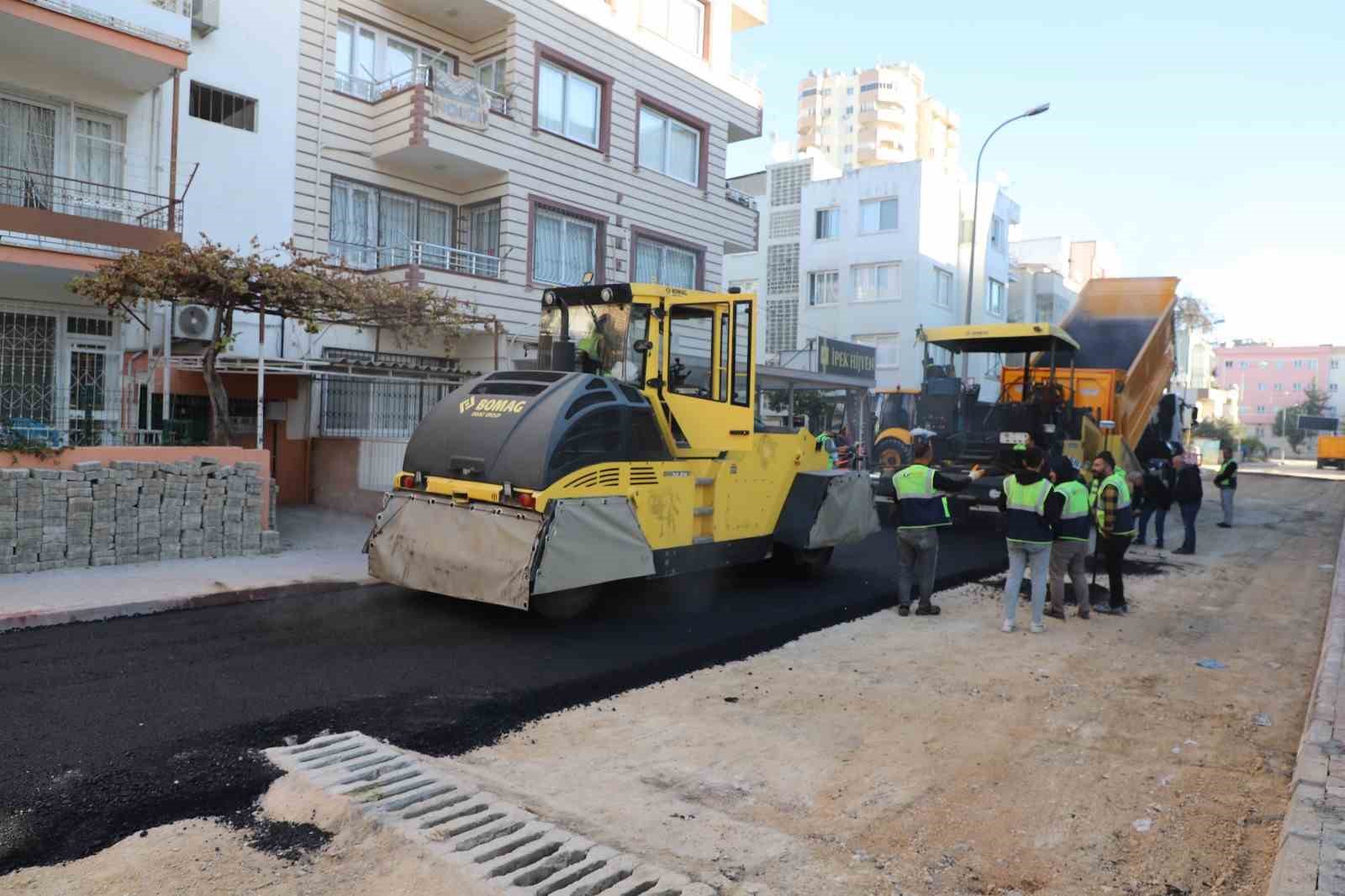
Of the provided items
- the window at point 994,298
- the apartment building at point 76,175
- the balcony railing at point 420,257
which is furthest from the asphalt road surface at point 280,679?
the window at point 994,298

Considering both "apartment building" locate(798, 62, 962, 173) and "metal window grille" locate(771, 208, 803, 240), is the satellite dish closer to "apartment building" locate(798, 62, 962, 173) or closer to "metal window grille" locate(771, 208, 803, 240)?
"metal window grille" locate(771, 208, 803, 240)

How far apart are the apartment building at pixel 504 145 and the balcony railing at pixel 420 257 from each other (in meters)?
0.04

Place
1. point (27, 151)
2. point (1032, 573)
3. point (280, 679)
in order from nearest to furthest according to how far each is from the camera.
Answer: point (280, 679)
point (1032, 573)
point (27, 151)

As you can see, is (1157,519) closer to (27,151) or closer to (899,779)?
(899,779)

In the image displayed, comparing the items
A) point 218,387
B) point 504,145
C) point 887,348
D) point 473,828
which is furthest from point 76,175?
point 887,348

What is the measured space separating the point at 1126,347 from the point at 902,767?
14803 mm

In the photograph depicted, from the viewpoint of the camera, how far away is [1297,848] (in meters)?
3.77

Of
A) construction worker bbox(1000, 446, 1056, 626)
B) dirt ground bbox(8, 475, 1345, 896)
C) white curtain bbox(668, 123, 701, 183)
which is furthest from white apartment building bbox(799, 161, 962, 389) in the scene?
dirt ground bbox(8, 475, 1345, 896)

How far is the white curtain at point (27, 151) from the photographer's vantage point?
40.0 ft

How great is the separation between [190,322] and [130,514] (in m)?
3.92

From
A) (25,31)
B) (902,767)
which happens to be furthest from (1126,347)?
(25,31)

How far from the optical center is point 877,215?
3444 centimetres

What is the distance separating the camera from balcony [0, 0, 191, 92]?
11078 mm

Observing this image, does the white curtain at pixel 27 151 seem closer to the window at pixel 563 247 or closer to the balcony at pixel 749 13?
the window at pixel 563 247
